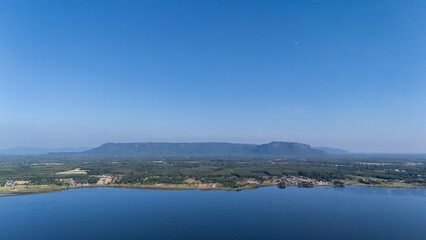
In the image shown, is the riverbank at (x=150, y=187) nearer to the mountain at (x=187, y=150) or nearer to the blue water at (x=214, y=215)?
the blue water at (x=214, y=215)

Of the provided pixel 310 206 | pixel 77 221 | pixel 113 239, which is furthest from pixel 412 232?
pixel 77 221

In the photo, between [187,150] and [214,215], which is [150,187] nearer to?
[214,215]

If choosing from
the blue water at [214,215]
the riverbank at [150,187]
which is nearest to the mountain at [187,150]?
the riverbank at [150,187]

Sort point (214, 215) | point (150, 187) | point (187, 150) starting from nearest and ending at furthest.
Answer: point (214, 215) → point (150, 187) → point (187, 150)

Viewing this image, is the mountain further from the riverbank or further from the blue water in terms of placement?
the blue water

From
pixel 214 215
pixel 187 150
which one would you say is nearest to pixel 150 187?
pixel 214 215

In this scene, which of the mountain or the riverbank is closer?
the riverbank

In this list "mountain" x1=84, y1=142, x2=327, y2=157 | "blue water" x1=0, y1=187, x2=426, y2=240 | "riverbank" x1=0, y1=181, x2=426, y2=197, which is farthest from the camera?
"mountain" x1=84, y1=142, x2=327, y2=157

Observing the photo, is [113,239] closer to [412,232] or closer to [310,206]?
[310,206]

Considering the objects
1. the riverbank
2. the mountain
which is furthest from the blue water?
the mountain
